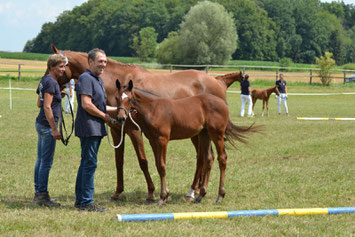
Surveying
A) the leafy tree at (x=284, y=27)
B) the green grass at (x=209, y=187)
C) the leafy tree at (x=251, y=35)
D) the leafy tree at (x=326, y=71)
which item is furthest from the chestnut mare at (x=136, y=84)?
the leafy tree at (x=284, y=27)

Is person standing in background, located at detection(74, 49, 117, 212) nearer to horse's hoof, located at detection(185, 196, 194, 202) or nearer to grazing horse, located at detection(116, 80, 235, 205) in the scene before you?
grazing horse, located at detection(116, 80, 235, 205)

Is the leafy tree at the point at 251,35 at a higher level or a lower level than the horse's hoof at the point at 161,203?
higher

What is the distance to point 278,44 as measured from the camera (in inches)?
3912

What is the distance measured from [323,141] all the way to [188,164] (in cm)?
464

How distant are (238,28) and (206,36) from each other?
32044 mm

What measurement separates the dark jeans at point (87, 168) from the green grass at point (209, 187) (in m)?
0.24

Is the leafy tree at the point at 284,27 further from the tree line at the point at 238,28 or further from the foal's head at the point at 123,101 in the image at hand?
the foal's head at the point at 123,101

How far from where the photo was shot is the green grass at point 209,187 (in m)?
5.25

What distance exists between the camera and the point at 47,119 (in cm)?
594

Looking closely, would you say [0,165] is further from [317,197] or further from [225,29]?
[225,29]

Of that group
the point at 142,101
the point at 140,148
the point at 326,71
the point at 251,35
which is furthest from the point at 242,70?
the point at 251,35

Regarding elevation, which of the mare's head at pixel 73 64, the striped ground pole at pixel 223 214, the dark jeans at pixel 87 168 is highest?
the mare's head at pixel 73 64

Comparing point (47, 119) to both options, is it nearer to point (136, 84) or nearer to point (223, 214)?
point (136, 84)

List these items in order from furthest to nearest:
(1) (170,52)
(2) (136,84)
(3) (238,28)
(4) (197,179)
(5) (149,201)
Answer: (3) (238,28), (1) (170,52), (4) (197,179), (2) (136,84), (5) (149,201)
